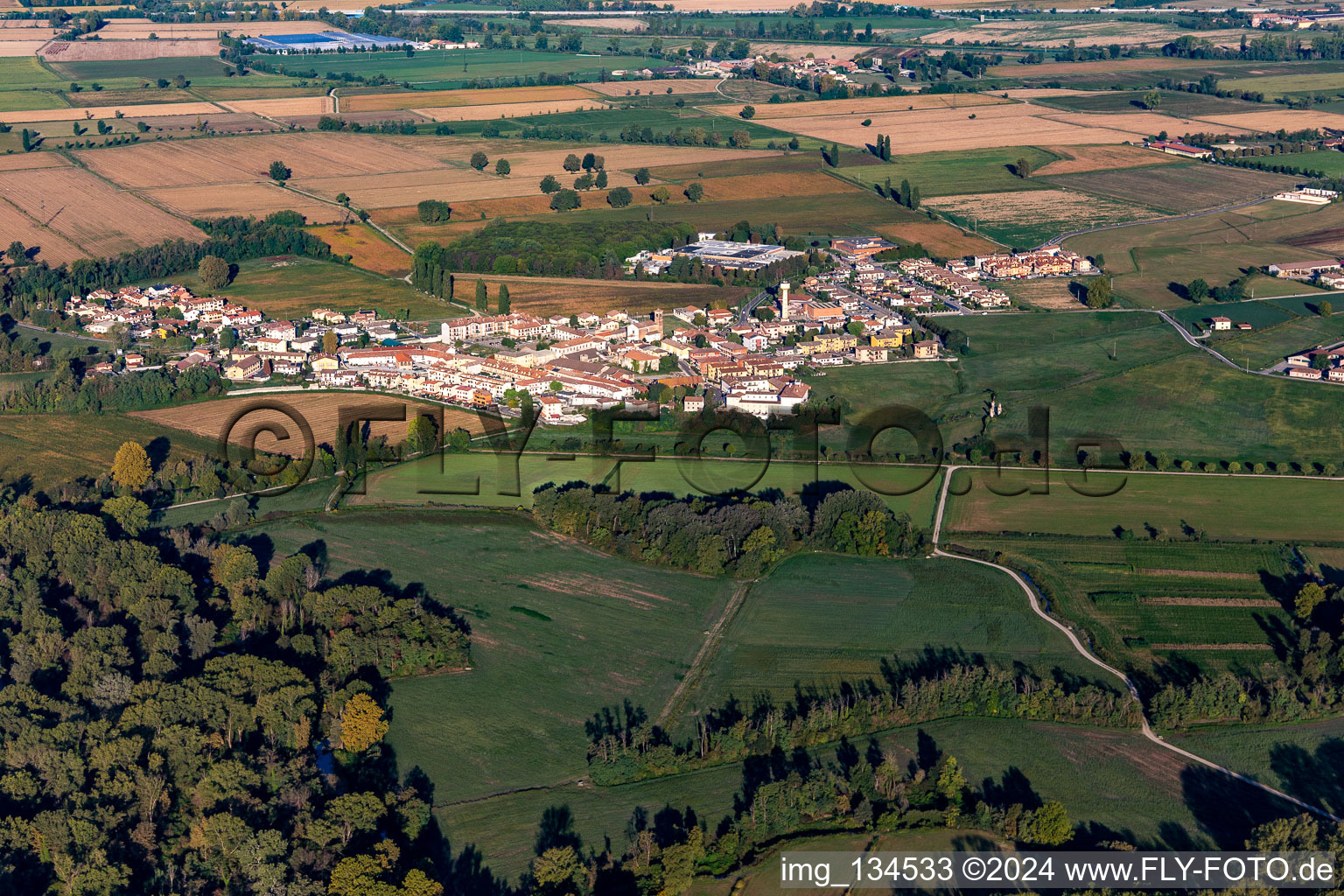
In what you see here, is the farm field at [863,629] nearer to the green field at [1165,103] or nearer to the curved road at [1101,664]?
the curved road at [1101,664]

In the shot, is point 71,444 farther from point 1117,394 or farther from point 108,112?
point 108,112

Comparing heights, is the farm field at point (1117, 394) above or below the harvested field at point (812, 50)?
below

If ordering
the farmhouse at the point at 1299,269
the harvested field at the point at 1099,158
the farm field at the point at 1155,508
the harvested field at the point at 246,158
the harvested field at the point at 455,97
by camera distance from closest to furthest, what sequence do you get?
the farm field at the point at 1155,508 → the farmhouse at the point at 1299,269 → the harvested field at the point at 246,158 → the harvested field at the point at 1099,158 → the harvested field at the point at 455,97

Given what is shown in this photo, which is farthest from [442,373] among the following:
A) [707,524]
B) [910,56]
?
[910,56]

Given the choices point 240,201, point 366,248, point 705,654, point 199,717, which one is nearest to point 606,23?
point 240,201

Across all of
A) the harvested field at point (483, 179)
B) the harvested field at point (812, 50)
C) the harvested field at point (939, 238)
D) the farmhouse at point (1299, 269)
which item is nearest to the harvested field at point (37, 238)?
the harvested field at point (483, 179)

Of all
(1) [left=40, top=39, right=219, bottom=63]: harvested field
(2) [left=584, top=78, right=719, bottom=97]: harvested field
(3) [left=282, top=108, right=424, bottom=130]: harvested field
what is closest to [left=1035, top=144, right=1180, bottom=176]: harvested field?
(2) [left=584, top=78, right=719, bottom=97]: harvested field

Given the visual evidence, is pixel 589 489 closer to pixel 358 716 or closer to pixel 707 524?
pixel 707 524

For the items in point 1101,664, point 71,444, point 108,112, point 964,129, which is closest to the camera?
point 1101,664
